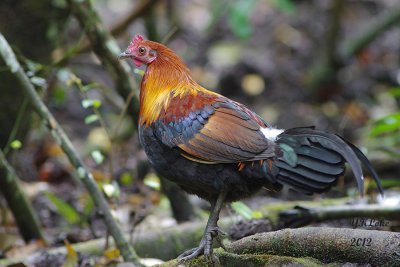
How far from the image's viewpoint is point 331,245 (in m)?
3.74

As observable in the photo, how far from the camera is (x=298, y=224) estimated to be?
5273mm

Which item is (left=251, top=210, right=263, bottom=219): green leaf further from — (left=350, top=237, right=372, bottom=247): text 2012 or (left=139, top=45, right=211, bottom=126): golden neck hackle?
(left=350, top=237, right=372, bottom=247): text 2012

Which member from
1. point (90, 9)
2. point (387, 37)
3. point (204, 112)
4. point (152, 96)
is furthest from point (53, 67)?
point (387, 37)

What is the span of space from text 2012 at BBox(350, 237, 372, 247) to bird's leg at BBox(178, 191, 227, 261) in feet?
2.82

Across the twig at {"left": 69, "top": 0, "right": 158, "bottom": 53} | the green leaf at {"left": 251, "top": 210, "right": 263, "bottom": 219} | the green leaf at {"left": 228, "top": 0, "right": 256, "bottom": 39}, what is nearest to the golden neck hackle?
the green leaf at {"left": 251, "top": 210, "right": 263, "bottom": 219}

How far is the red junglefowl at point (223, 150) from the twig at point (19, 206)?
1.90 m

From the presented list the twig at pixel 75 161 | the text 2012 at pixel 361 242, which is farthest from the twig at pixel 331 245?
the twig at pixel 75 161

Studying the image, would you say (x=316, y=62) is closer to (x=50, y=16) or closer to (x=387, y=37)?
(x=387, y=37)

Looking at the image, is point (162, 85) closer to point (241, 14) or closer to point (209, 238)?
point (209, 238)

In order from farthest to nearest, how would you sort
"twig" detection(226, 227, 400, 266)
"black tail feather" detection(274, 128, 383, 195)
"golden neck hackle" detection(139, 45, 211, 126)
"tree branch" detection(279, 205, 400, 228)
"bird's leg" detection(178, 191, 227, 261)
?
"tree branch" detection(279, 205, 400, 228) < "golden neck hackle" detection(139, 45, 211, 126) < "bird's leg" detection(178, 191, 227, 261) < "black tail feather" detection(274, 128, 383, 195) < "twig" detection(226, 227, 400, 266)

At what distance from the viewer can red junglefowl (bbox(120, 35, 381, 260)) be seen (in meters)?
3.98

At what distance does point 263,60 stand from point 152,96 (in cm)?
804

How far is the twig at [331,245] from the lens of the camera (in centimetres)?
360

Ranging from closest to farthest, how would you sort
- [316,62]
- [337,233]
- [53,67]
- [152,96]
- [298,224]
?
1. [337,233]
2. [152,96]
3. [298,224]
4. [53,67]
5. [316,62]
